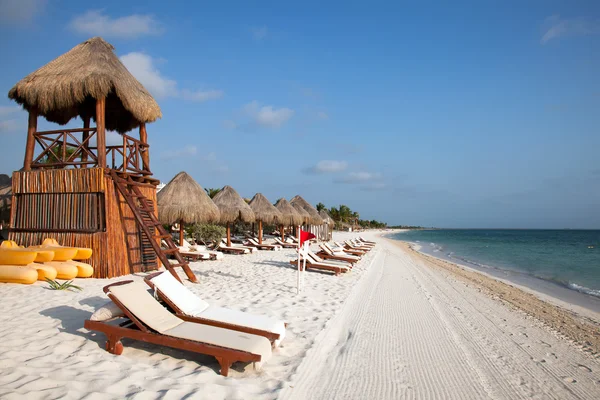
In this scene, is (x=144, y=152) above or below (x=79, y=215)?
above

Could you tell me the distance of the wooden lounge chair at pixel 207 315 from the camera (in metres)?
3.70

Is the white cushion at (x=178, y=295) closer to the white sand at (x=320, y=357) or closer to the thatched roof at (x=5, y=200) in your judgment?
the white sand at (x=320, y=357)

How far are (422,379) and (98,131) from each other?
768 cm

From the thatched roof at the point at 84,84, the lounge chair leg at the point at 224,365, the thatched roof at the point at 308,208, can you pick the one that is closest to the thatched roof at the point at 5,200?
the thatched roof at the point at 84,84

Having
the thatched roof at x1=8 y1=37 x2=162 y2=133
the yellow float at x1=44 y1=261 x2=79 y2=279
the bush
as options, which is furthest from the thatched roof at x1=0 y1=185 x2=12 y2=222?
the bush

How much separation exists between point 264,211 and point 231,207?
10.6 feet

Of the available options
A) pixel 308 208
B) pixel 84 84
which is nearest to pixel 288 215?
pixel 308 208

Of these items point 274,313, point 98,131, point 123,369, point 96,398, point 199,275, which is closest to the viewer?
point 96,398

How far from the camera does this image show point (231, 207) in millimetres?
15641

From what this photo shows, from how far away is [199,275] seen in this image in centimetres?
834

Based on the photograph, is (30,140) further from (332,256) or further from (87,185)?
(332,256)

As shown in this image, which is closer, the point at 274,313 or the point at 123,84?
the point at 274,313

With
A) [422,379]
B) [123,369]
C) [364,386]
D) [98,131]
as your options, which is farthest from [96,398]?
[98,131]

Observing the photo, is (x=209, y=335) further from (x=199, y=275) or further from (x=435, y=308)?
(x=199, y=275)
